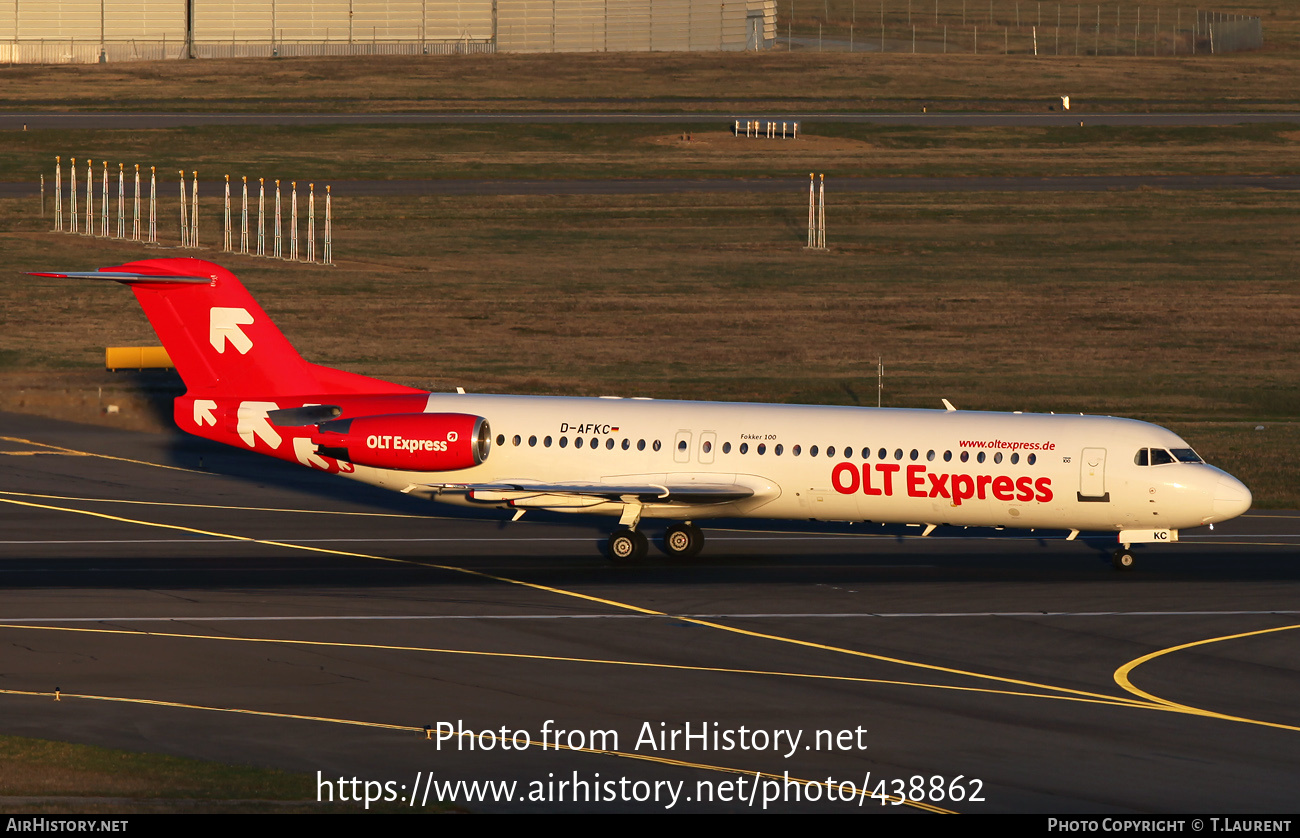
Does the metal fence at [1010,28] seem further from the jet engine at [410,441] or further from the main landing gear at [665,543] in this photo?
the jet engine at [410,441]

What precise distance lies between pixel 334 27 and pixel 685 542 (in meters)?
94.0

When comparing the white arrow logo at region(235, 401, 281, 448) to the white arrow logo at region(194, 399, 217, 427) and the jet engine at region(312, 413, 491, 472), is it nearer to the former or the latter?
the white arrow logo at region(194, 399, 217, 427)

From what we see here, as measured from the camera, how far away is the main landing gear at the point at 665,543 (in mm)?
35031

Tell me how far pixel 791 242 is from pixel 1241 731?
54738mm

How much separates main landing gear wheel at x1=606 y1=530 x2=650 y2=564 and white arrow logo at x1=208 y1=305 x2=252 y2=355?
9293mm

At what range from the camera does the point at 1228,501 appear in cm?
3325

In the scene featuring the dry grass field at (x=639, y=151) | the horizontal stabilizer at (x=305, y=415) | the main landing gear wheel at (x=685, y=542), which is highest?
the dry grass field at (x=639, y=151)

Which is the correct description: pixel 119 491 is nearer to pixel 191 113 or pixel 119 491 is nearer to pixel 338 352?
pixel 338 352

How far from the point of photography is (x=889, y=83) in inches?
4604

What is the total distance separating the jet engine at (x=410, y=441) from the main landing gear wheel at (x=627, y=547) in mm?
3467

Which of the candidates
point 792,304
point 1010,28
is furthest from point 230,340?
point 1010,28

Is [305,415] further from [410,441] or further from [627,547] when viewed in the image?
[627,547]

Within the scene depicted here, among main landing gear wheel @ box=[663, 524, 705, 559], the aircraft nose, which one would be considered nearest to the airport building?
main landing gear wheel @ box=[663, 524, 705, 559]

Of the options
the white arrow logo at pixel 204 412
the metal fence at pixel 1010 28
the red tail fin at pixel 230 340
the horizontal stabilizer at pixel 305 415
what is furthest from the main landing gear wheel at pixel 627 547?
the metal fence at pixel 1010 28
